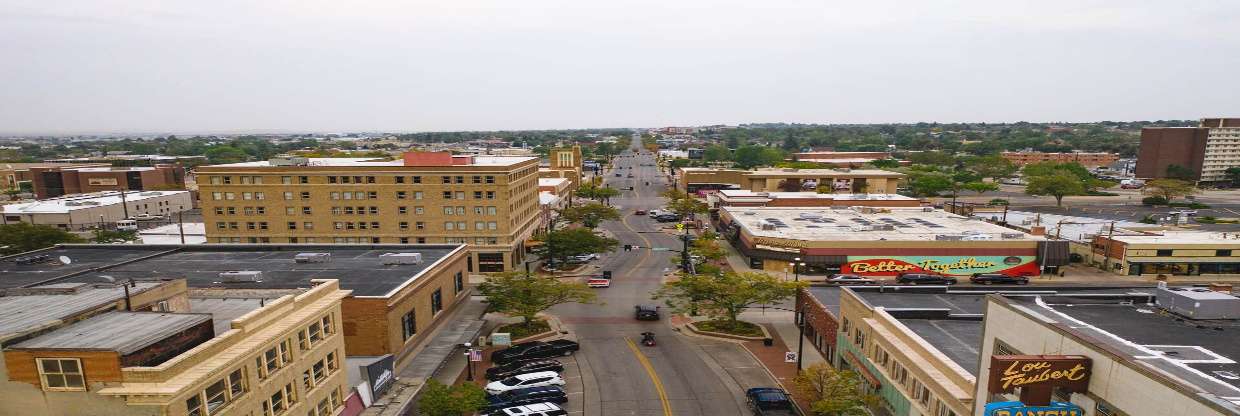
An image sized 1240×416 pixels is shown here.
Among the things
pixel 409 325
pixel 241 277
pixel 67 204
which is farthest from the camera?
pixel 67 204

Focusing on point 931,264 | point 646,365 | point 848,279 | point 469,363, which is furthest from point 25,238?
point 931,264

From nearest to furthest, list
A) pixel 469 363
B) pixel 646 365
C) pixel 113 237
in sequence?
pixel 469 363, pixel 646 365, pixel 113 237

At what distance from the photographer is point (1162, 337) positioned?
21.9 meters

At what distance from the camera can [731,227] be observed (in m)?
88.4

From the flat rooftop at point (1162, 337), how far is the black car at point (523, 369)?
28703 mm

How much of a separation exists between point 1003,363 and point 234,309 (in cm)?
3556

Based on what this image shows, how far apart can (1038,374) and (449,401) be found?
27.6 meters

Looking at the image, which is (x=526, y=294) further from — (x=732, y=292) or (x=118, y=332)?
(x=118, y=332)

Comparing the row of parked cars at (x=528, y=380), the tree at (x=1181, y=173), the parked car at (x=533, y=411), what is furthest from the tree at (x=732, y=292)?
the tree at (x=1181, y=173)

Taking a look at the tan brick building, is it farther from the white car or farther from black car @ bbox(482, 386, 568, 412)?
the white car

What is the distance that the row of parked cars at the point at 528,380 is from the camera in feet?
117

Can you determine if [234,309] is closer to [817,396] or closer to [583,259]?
[817,396]

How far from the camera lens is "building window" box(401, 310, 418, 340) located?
42.6 m

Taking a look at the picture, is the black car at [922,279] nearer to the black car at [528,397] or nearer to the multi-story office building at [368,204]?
the black car at [528,397]
